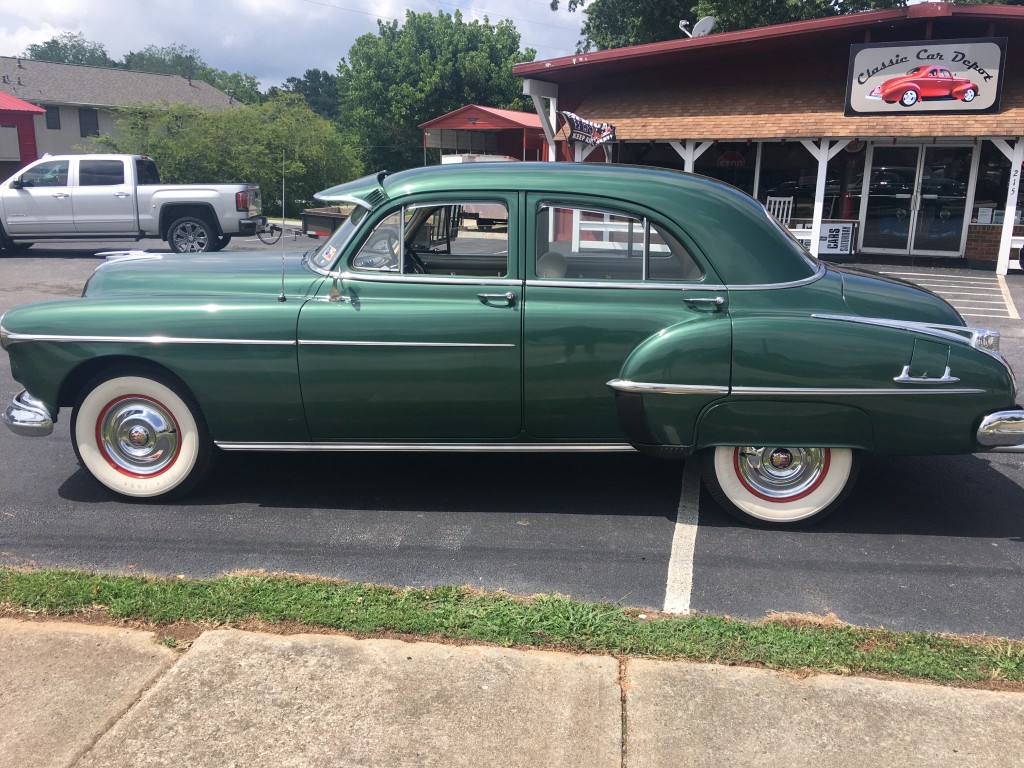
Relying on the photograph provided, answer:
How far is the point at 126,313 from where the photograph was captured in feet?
14.7

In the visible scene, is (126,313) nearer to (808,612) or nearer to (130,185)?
(808,612)

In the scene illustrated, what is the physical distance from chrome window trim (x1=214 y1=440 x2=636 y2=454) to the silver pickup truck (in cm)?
1243

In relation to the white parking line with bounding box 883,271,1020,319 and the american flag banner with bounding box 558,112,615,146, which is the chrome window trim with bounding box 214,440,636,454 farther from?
the american flag banner with bounding box 558,112,615,146

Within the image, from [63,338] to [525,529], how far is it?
2.52m

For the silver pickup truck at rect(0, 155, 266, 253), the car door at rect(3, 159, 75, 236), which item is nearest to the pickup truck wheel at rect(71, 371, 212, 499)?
the silver pickup truck at rect(0, 155, 266, 253)

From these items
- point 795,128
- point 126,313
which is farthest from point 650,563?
point 795,128

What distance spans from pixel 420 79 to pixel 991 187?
1384 inches

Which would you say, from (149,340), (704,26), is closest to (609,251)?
(149,340)

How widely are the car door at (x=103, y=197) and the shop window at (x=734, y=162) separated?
11.5m

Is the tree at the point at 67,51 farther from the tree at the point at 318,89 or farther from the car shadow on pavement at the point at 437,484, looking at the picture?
the car shadow on pavement at the point at 437,484

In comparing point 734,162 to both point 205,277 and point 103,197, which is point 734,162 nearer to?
point 103,197

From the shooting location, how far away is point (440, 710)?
3031 mm

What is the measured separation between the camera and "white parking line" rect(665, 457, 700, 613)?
3.82m

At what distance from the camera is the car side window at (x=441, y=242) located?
459 centimetres
